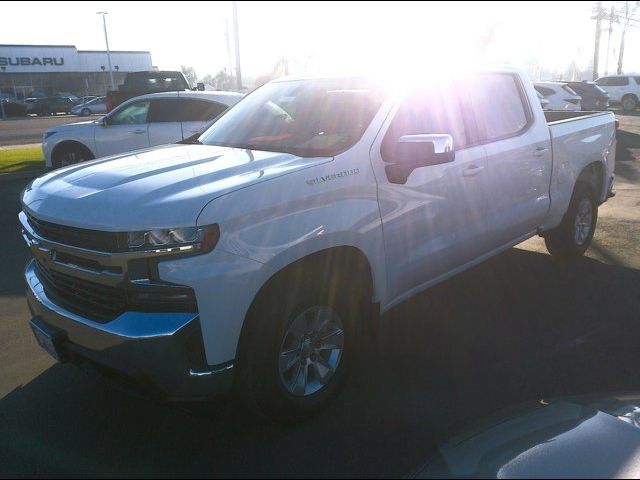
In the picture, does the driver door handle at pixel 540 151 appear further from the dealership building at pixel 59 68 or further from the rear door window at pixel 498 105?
the dealership building at pixel 59 68

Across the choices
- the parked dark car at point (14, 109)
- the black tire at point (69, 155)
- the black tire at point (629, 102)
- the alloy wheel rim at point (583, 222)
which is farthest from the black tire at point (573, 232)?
the parked dark car at point (14, 109)

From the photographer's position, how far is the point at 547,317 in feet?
15.1

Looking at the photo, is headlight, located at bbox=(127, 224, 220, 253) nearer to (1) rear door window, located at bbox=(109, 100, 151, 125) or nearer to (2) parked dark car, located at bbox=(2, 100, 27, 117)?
(1) rear door window, located at bbox=(109, 100, 151, 125)

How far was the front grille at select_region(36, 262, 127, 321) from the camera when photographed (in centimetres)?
274

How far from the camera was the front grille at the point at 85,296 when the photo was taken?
108 inches

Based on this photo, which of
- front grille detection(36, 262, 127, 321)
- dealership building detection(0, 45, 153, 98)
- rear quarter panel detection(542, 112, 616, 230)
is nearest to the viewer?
front grille detection(36, 262, 127, 321)

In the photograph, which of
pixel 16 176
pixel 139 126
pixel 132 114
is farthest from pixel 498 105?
pixel 16 176

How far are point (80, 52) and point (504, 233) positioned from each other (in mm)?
67648

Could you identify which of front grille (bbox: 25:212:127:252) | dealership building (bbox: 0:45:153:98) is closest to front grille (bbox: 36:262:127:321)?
front grille (bbox: 25:212:127:252)

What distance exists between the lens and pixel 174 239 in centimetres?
263

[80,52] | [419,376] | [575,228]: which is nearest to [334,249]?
[419,376]

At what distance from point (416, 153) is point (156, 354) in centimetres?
180

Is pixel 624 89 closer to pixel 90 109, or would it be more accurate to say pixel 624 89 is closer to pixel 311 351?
pixel 90 109

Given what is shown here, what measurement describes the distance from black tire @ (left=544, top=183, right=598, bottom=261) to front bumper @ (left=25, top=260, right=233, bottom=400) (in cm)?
419
